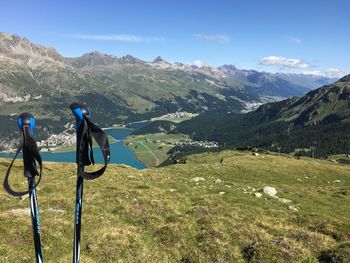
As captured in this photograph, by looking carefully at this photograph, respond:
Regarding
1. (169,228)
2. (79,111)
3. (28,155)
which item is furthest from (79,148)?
(169,228)

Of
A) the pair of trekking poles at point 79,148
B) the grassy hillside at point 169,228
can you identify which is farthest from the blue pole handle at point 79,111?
the grassy hillside at point 169,228

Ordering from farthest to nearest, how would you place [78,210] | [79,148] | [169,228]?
[169,228]
[78,210]
[79,148]

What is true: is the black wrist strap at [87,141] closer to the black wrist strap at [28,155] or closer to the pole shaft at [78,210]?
the pole shaft at [78,210]

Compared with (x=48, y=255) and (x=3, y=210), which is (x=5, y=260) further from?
(x=3, y=210)

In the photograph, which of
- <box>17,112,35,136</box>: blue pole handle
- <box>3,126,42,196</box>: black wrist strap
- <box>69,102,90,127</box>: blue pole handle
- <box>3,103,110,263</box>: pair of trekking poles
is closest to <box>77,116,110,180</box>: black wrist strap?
<box>3,103,110,263</box>: pair of trekking poles

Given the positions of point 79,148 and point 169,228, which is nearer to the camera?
point 79,148

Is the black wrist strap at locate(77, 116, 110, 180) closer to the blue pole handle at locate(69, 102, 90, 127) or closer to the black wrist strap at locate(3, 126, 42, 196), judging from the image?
the blue pole handle at locate(69, 102, 90, 127)

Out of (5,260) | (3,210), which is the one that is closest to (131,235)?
(5,260)

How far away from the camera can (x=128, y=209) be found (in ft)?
92.8

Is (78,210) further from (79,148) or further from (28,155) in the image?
(28,155)

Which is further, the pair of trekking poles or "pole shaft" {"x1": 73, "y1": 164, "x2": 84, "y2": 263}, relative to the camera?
"pole shaft" {"x1": 73, "y1": 164, "x2": 84, "y2": 263}

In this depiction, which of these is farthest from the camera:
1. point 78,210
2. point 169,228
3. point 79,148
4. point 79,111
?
point 169,228

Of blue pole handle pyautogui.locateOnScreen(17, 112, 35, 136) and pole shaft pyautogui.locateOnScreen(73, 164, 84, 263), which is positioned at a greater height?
blue pole handle pyautogui.locateOnScreen(17, 112, 35, 136)

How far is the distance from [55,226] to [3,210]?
19.6 feet
